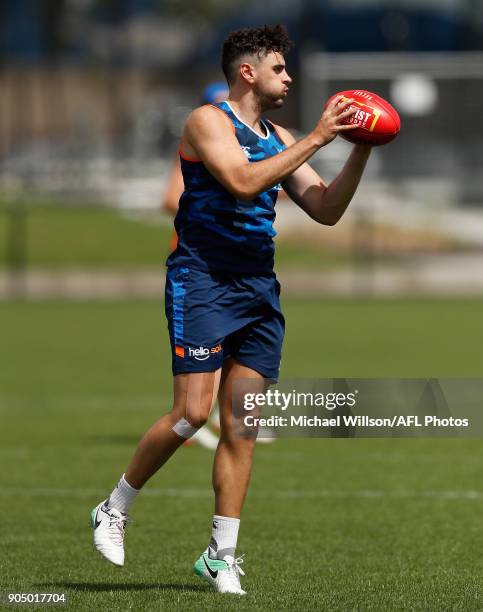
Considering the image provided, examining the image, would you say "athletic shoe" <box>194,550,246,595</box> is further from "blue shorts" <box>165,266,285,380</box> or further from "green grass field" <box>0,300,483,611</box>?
"blue shorts" <box>165,266,285,380</box>

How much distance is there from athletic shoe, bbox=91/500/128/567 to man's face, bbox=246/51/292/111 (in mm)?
1854

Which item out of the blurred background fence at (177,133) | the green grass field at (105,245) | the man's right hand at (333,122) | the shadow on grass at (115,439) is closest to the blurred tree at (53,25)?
the blurred background fence at (177,133)

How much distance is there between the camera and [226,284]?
621cm

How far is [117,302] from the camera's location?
26469 millimetres

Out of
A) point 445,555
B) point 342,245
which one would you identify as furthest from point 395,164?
point 445,555

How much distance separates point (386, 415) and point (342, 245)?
25.3 m

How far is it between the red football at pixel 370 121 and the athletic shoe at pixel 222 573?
1.80 m

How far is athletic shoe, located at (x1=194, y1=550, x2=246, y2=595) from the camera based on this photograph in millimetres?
6152

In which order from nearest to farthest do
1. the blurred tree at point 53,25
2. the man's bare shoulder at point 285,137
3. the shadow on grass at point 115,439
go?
the man's bare shoulder at point 285,137
the shadow on grass at point 115,439
the blurred tree at point 53,25

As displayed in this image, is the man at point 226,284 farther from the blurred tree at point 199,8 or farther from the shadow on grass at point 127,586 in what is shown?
the blurred tree at point 199,8

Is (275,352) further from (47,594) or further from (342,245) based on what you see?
(342,245)

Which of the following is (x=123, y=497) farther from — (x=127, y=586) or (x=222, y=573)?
(x=222, y=573)

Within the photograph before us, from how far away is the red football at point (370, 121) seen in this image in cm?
601

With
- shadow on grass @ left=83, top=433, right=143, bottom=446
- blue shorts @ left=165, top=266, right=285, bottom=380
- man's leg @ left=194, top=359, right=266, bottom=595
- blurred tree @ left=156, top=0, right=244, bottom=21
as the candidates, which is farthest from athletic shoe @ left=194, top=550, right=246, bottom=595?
blurred tree @ left=156, top=0, right=244, bottom=21
